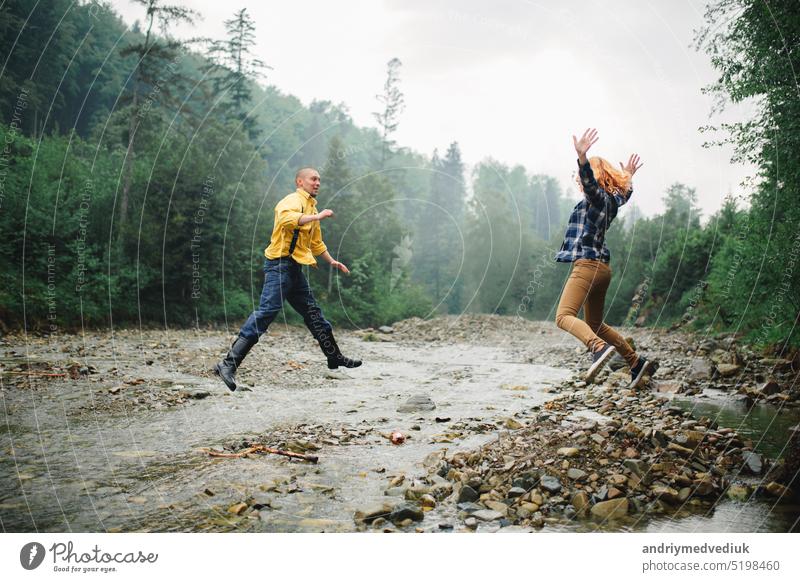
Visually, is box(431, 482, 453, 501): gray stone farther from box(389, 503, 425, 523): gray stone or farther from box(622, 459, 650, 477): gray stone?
box(622, 459, 650, 477): gray stone

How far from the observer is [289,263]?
5785 mm

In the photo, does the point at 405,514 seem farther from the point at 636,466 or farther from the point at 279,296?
the point at 279,296

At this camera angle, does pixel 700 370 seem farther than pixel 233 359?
Yes

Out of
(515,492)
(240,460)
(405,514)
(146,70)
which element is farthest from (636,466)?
(146,70)

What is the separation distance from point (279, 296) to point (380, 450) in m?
1.86

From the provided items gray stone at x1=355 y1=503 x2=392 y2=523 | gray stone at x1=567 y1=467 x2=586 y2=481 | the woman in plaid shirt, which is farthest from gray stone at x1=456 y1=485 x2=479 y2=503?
the woman in plaid shirt

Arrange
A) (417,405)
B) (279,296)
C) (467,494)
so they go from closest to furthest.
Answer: (467,494) → (279,296) → (417,405)

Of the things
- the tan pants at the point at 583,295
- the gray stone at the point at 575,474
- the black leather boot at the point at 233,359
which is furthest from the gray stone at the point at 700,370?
the black leather boot at the point at 233,359

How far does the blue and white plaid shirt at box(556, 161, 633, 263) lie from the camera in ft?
17.7

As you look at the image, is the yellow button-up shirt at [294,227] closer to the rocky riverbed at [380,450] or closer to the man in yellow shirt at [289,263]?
the man in yellow shirt at [289,263]

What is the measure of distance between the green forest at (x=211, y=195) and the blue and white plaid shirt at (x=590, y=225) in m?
2.83

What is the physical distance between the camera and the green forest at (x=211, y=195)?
9.02 m
